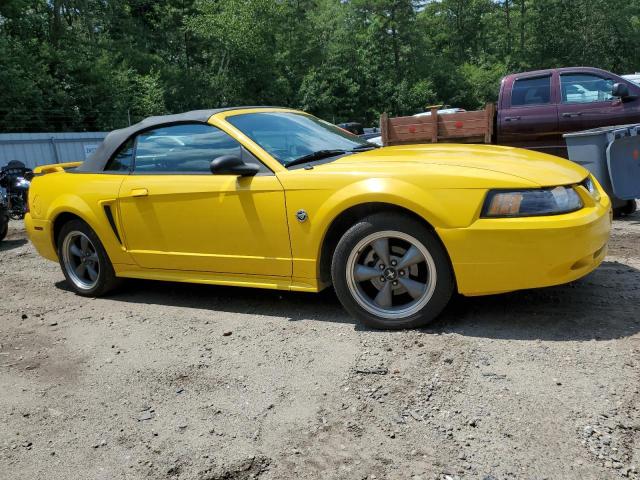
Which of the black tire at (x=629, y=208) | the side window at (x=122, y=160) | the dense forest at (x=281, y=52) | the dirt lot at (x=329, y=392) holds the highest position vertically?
the dense forest at (x=281, y=52)

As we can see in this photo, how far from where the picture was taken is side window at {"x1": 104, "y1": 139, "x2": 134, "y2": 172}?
15.5 feet

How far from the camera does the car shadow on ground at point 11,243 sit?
8.28 m

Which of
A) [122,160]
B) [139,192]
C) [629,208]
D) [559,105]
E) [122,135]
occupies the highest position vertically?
[122,135]

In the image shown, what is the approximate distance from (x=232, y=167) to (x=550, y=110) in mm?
6678

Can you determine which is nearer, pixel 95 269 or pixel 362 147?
pixel 362 147

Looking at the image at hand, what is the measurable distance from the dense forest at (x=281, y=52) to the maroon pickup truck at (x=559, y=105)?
596 inches

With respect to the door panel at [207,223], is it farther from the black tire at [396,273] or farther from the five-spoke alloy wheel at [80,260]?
the five-spoke alloy wheel at [80,260]

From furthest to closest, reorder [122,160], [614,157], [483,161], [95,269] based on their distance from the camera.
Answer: [614,157]
[95,269]
[122,160]
[483,161]

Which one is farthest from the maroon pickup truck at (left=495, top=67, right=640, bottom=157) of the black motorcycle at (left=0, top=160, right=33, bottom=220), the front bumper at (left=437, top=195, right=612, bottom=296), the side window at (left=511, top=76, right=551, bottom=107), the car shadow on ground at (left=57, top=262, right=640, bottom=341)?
the black motorcycle at (left=0, top=160, right=33, bottom=220)

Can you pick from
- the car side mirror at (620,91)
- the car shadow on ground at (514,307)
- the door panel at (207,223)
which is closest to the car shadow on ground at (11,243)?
the car shadow on ground at (514,307)

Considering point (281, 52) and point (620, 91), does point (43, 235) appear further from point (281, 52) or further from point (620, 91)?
point (281, 52)

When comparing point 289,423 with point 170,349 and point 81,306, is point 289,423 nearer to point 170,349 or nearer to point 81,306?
point 170,349

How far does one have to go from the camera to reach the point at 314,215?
12.0ft

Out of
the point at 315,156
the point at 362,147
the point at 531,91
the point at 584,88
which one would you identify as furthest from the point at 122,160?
the point at 584,88
